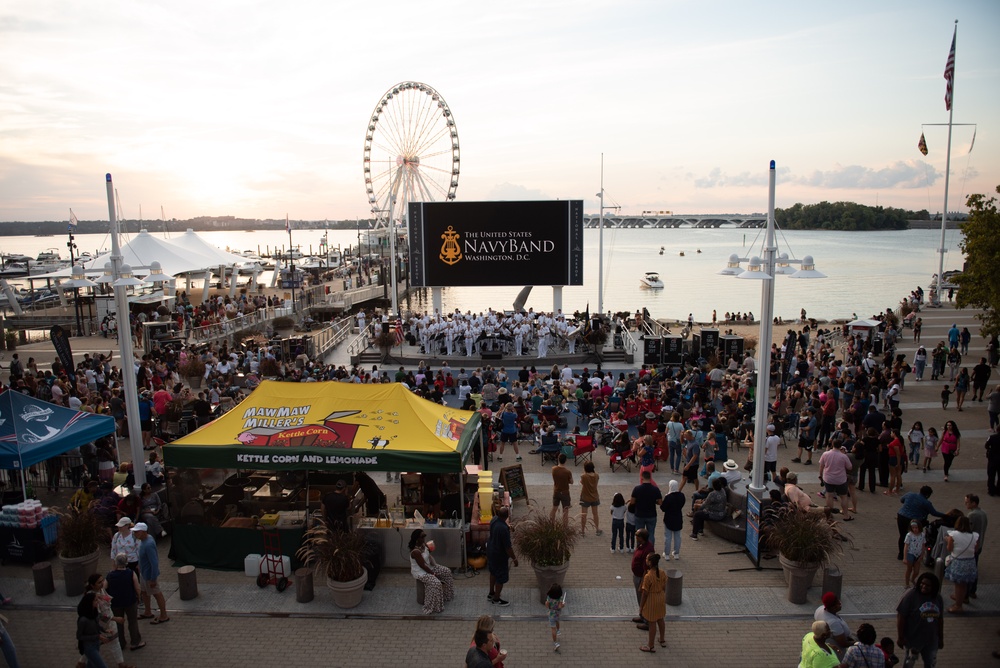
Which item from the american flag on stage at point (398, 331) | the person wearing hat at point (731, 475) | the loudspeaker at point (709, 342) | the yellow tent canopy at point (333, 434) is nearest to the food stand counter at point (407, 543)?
the yellow tent canopy at point (333, 434)

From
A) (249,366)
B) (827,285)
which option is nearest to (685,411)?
(249,366)

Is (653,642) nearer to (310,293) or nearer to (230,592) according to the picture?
(230,592)

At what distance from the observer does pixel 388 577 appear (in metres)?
9.17

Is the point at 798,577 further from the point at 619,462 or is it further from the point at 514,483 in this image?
the point at 619,462

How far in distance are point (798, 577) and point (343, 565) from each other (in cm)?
575

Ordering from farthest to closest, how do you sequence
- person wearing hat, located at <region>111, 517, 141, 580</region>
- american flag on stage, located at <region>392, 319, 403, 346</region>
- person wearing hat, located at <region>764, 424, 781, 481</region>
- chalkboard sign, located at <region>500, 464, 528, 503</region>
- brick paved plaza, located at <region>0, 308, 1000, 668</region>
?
american flag on stage, located at <region>392, 319, 403, 346</region> < person wearing hat, located at <region>764, 424, 781, 481</region> < chalkboard sign, located at <region>500, 464, 528, 503</region> < person wearing hat, located at <region>111, 517, 141, 580</region> < brick paved plaza, located at <region>0, 308, 1000, 668</region>

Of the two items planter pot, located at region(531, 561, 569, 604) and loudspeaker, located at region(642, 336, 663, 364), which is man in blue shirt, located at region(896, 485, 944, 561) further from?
loudspeaker, located at region(642, 336, 663, 364)

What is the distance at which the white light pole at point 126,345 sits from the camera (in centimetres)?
1039

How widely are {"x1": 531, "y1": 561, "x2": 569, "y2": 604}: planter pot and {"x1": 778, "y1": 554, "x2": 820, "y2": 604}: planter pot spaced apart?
2.84 meters

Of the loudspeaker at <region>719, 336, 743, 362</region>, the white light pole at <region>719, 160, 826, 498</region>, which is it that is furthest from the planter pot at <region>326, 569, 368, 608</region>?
the loudspeaker at <region>719, 336, 743, 362</region>

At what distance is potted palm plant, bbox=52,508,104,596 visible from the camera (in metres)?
8.64

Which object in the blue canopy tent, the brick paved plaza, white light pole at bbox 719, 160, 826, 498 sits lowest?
the brick paved plaza

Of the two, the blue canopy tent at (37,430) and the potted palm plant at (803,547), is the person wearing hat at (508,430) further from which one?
the blue canopy tent at (37,430)

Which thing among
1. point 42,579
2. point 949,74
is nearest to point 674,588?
point 42,579
